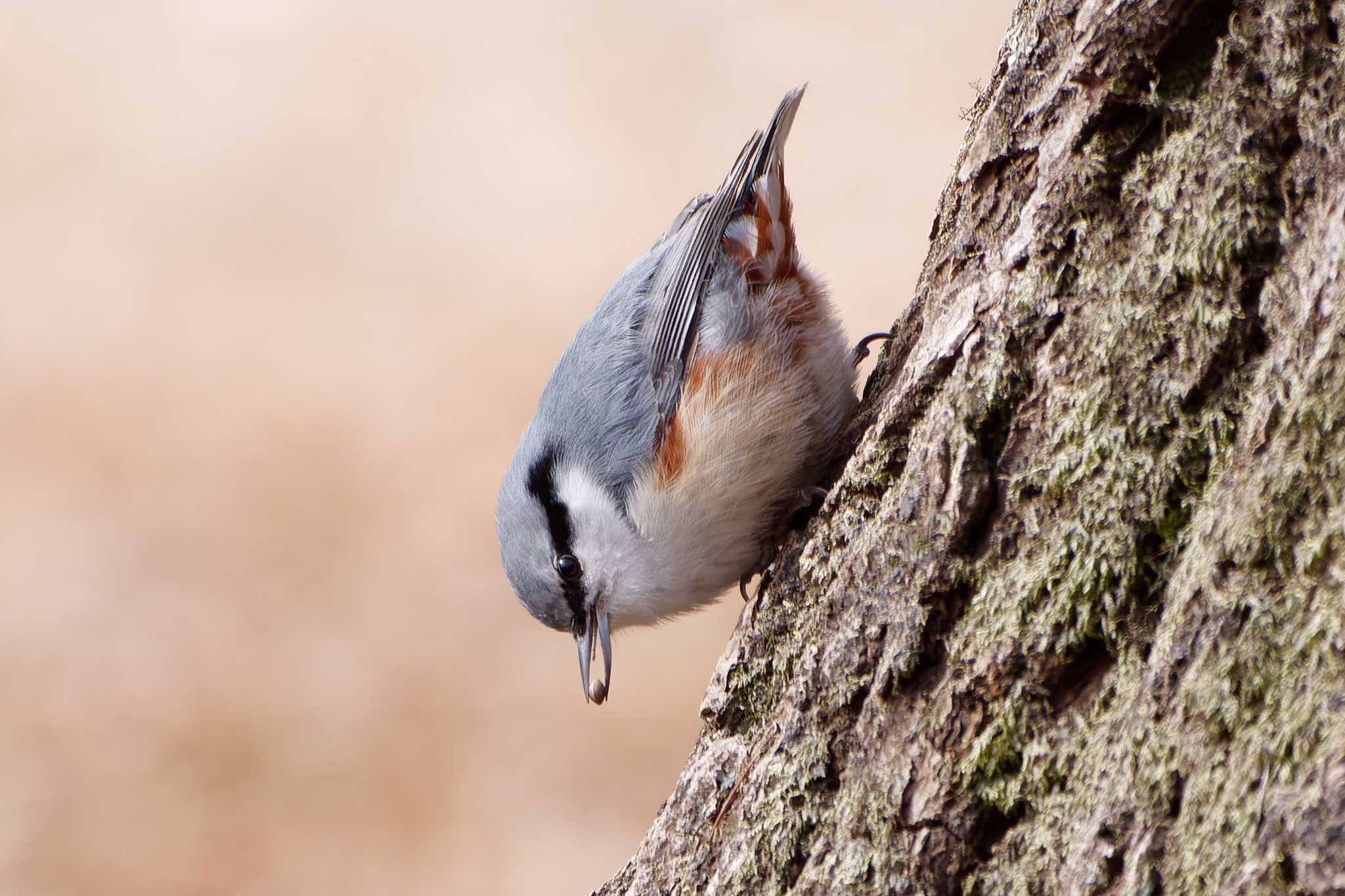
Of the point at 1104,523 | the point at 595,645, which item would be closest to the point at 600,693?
the point at 595,645

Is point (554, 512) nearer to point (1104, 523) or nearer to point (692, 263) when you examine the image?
point (692, 263)

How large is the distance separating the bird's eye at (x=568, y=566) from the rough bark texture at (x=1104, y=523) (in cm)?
75

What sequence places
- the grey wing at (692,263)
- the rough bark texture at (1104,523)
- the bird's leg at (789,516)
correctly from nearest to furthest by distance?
the rough bark texture at (1104,523)
the bird's leg at (789,516)
the grey wing at (692,263)

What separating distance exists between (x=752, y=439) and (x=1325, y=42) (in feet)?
3.47

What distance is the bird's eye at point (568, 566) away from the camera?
2109mm

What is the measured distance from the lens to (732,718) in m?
1.53

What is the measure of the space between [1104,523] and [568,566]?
120 cm

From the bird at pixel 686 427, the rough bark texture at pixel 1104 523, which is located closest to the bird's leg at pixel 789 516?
the bird at pixel 686 427

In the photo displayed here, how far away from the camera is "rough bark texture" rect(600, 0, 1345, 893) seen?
3.07 ft

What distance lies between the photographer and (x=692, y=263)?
85.8 inches

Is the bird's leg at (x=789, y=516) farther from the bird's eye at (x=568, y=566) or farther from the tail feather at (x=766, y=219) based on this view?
the tail feather at (x=766, y=219)

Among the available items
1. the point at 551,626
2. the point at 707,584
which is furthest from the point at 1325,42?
the point at 551,626

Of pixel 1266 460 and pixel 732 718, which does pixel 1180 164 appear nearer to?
pixel 1266 460

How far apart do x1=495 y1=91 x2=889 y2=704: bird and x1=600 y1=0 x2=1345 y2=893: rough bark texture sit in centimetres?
48
